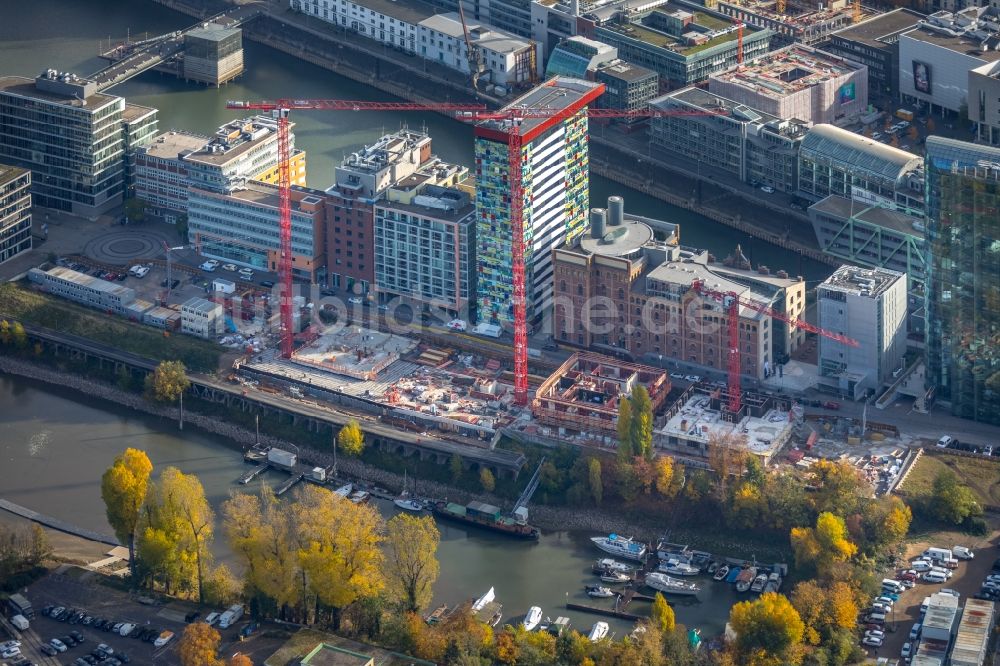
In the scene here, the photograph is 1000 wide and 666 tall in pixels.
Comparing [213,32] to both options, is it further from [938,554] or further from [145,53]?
[938,554]

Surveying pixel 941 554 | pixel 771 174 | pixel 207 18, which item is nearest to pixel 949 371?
pixel 941 554

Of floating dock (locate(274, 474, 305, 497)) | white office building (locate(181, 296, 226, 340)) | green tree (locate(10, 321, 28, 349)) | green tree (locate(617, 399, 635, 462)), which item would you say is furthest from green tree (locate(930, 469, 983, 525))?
green tree (locate(10, 321, 28, 349))

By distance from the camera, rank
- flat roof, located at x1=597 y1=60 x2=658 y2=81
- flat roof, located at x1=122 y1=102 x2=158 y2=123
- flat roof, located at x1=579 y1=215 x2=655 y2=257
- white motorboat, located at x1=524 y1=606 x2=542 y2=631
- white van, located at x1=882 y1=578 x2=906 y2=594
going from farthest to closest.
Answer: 1. flat roof, located at x1=597 y1=60 x2=658 y2=81
2. flat roof, located at x1=122 y1=102 x2=158 y2=123
3. flat roof, located at x1=579 y1=215 x2=655 y2=257
4. white van, located at x1=882 y1=578 x2=906 y2=594
5. white motorboat, located at x1=524 y1=606 x2=542 y2=631

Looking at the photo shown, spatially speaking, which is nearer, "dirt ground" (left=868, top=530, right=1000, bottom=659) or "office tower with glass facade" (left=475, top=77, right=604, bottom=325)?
"dirt ground" (left=868, top=530, right=1000, bottom=659)

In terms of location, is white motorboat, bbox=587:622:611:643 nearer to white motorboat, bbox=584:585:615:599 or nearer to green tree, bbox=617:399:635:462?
white motorboat, bbox=584:585:615:599

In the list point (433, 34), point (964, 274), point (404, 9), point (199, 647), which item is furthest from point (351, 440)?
point (404, 9)

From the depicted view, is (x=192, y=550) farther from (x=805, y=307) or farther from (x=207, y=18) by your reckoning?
(x=207, y=18)
